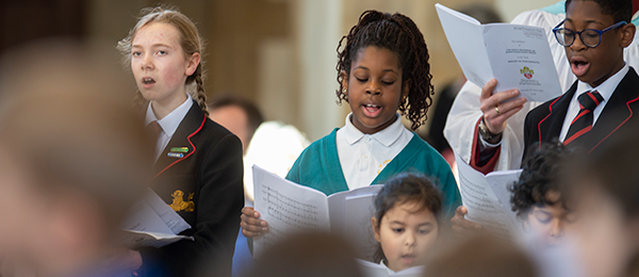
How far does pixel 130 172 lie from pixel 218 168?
0.95 m

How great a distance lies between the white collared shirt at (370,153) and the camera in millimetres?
1972

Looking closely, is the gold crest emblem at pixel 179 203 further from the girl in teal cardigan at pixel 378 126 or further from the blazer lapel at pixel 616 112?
the blazer lapel at pixel 616 112

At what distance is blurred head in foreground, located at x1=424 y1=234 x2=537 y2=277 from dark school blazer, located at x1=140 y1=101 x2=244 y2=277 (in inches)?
36.5

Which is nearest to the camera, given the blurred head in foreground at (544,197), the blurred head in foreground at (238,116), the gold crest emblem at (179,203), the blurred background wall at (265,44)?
the blurred head in foreground at (544,197)

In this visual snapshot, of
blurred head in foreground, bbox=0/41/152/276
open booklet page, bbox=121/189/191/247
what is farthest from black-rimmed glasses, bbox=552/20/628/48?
blurred head in foreground, bbox=0/41/152/276

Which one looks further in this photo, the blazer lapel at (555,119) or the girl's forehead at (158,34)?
the blazer lapel at (555,119)

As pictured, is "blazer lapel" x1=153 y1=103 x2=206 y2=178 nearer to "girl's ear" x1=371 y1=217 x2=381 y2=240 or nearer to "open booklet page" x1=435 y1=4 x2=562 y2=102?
"girl's ear" x1=371 y1=217 x2=381 y2=240

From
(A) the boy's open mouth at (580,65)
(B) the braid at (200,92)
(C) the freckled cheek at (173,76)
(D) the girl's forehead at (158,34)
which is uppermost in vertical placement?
(D) the girl's forehead at (158,34)

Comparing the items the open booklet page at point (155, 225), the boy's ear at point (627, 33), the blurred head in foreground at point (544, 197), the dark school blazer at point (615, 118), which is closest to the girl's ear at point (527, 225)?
the blurred head in foreground at point (544, 197)

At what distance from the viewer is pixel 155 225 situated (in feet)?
5.41

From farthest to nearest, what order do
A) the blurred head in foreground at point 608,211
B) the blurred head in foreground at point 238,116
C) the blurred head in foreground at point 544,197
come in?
the blurred head in foreground at point 238,116, the blurred head in foreground at point 544,197, the blurred head in foreground at point 608,211

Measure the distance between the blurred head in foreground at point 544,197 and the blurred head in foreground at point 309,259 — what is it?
78cm

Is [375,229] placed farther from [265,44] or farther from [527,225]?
[265,44]

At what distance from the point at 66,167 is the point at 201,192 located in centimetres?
94
